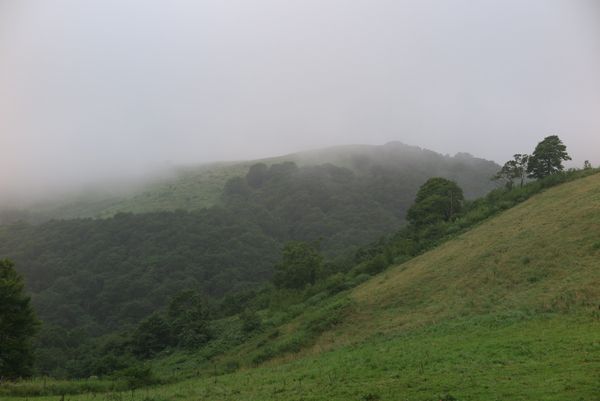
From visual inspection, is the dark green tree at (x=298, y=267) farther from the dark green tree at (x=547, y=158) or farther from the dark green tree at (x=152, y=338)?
the dark green tree at (x=547, y=158)

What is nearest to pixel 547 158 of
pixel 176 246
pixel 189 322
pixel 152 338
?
pixel 189 322

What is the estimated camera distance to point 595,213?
102 feet

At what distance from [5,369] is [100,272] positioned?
110484mm

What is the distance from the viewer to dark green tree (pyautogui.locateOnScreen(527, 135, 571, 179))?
5603 cm

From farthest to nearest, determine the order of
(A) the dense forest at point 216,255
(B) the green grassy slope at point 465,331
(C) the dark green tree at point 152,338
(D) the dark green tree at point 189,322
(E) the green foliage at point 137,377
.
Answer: (C) the dark green tree at point 152,338, (A) the dense forest at point 216,255, (D) the dark green tree at point 189,322, (E) the green foliage at point 137,377, (B) the green grassy slope at point 465,331

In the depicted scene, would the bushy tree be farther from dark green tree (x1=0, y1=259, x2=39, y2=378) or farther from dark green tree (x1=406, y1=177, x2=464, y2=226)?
dark green tree (x1=0, y1=259, x2=39, y2=378)

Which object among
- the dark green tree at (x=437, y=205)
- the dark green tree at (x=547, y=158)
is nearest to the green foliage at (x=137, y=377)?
the dark green tree at (x=437, y=205)

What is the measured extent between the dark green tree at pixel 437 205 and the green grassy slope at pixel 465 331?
53.8 feet

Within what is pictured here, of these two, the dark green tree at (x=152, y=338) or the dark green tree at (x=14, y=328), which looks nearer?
the dark green tree at (x=14, y=328)

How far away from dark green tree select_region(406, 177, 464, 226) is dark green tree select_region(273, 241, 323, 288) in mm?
15135

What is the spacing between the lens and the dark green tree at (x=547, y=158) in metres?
56.0

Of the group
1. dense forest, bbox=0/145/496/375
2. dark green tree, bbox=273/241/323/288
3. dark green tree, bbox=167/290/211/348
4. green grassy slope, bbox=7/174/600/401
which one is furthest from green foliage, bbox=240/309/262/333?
dense forest, bbox=0/145/496/375

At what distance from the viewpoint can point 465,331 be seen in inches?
851

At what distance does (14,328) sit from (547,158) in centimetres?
5962
